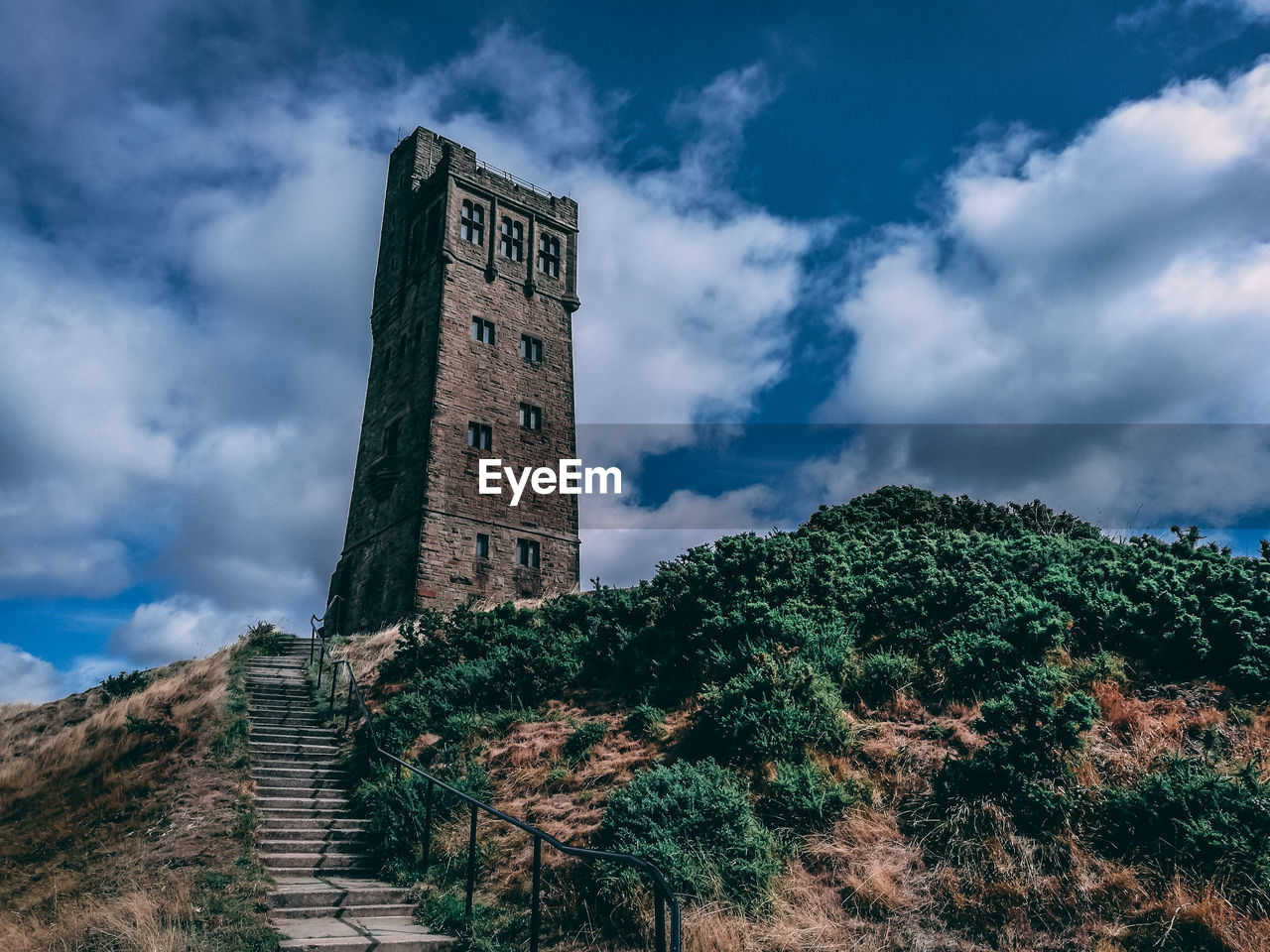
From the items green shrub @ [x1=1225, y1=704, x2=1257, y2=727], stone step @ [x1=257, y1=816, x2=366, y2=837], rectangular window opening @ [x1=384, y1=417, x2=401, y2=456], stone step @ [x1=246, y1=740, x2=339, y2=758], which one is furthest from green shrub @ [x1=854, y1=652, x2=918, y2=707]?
rectangular window opening @ [x1=384, y1=417, x2=401, y2=456]

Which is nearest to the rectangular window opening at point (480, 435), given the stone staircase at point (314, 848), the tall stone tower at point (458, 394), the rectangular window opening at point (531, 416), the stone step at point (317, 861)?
the tall stone tower at point (458, 394)

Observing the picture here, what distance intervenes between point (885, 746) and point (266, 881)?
23.2 feet

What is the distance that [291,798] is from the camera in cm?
1167

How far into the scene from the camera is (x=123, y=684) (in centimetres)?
2103

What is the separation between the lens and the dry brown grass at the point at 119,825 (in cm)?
777

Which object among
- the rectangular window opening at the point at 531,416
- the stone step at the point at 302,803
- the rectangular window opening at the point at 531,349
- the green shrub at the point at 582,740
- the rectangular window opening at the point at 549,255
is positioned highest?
the rectangular window opening at the point at 549,255

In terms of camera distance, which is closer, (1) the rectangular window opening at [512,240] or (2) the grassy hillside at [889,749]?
(2) the grassy hillside at [889,749]

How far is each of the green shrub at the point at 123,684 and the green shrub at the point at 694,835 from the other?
17.8 m

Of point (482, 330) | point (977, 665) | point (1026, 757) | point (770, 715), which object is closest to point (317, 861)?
point (770, 715)

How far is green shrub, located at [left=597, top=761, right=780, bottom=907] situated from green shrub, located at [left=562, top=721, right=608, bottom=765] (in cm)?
253

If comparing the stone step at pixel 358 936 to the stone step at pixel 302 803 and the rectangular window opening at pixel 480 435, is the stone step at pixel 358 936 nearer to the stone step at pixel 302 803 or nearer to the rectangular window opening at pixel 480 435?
the stone step at pixel 302 803

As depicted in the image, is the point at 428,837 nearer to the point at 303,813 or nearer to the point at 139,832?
the point at 303,813

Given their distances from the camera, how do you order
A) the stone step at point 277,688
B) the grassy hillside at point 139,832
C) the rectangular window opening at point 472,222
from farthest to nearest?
1. the rectangular window opening at point 472,222
2. the stone step at point 277,688
3. the grassy hillside at point 139,832

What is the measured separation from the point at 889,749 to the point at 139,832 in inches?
375
